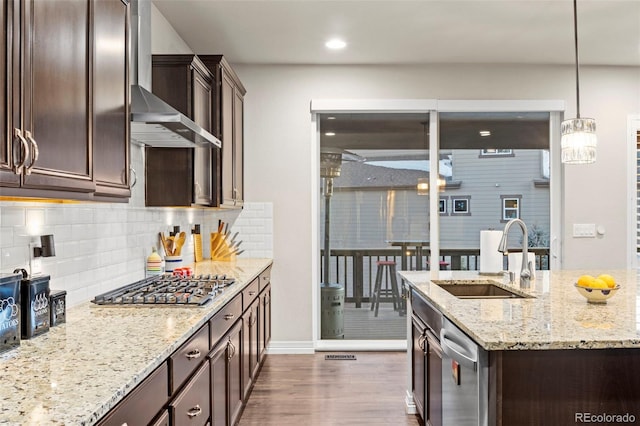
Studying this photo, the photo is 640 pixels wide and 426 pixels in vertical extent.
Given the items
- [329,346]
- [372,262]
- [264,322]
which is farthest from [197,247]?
[372,262]

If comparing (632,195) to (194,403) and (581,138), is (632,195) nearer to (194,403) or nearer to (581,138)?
(581,138)

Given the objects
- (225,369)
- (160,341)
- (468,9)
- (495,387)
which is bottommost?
(225,369)

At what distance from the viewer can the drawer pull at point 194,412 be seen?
195cm

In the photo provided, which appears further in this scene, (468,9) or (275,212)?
(275,212)

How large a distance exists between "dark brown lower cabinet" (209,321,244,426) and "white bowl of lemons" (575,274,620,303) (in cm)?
174

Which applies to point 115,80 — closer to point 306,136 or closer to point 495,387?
point 495,387

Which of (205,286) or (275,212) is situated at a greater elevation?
(275,212)

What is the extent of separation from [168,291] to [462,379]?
151 centimetres

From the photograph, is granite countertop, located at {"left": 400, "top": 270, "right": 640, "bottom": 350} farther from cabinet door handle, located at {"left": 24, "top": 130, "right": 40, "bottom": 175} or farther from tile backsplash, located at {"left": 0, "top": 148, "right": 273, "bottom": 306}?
tile backsplash, located at {"left": 0, "top": 148, "right": 273, "bottom": 306}

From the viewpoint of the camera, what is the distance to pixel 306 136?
4.76 meters

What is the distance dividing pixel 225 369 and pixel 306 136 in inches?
104

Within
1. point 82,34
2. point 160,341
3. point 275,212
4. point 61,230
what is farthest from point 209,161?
point 160,341

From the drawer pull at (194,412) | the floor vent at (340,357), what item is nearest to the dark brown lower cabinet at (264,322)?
the floor vent at (340,357)

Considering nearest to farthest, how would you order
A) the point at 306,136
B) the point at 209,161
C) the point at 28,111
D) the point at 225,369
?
1. the point at 28,111
2. the point at 225,369
3. the point at 209,161
4. the point at 306,136
